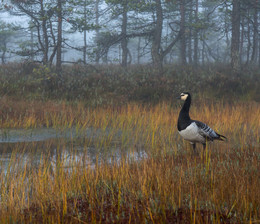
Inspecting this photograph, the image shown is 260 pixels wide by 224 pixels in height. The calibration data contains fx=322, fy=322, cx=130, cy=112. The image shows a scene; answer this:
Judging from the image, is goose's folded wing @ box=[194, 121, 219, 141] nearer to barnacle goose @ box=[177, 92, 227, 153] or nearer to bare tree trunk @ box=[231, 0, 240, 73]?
barnacle goose @ box=[177, 92, 227, 153]

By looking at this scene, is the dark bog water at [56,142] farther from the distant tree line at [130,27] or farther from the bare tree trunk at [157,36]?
the bare tree trunk at [157,36]

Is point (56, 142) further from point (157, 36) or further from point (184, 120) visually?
point (157, 36)

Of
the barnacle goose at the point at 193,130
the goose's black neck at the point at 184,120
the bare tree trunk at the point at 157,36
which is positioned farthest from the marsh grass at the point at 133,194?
the bare tree trunk at the point at 157,36

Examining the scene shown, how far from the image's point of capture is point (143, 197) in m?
4.25

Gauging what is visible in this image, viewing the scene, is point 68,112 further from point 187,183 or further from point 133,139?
point 187,183

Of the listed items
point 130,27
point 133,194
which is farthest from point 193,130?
point 130,27

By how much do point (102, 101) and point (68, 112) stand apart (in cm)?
260

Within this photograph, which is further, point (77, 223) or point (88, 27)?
point (88, 27)

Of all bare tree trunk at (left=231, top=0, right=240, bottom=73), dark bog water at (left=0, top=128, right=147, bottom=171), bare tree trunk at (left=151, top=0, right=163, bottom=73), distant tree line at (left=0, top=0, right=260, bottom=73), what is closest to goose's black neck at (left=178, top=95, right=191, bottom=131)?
dark bog water at (left=0, top=128, right=147, bottom=171)

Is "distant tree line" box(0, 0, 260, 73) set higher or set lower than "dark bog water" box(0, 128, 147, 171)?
higher

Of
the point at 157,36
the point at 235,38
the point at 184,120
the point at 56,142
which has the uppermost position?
the point at 157,36

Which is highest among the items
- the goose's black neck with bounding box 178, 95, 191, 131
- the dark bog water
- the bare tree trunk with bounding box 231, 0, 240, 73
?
the bare tree trunk with bounding box 231, 0, 240, 73

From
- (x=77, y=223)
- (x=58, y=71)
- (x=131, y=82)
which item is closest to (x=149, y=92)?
(x=131, y=82)

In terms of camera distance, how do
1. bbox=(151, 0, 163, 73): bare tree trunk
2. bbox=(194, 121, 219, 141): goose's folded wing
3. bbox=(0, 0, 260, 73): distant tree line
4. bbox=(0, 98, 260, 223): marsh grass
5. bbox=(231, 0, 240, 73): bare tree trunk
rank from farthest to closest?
bbox=(151, 0, 163, 73): bare tree trunk, bbox=(231, 0, 240, 73): bare tree trunk, bbox=(0, 0, 260, 73): distant tree line, bbox=(194, 121, 219, 141): goose's folded wing, bbox=(0, 98, 260, 223): marsh grass
